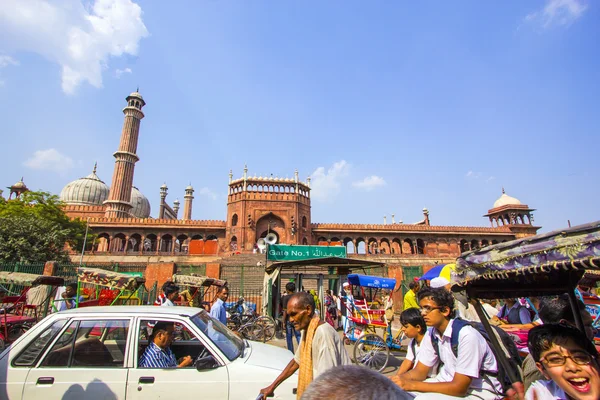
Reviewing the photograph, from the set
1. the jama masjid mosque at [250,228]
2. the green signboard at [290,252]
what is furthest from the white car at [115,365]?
the jama masjid mosque at [250,228]

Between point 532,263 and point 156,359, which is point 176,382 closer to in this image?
point 156,359

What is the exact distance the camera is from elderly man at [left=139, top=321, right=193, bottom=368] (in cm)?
296

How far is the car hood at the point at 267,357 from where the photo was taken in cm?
305

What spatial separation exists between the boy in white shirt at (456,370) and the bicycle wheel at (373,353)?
11.8 feet

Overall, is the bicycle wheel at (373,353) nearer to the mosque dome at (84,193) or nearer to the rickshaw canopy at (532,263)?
the rickshaw canopy at (532,263)

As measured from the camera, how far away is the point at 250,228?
28.0 m

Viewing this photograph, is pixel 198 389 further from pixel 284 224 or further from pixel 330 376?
pixel 284 224

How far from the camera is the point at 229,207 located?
29859mm

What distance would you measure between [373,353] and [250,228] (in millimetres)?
22816

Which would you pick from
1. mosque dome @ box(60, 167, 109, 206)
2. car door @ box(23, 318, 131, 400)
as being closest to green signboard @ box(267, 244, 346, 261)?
car door @ box(23, 318, 131, 400)

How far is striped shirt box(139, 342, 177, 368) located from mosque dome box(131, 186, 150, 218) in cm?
4191

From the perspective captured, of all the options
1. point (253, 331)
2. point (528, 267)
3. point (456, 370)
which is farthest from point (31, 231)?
point (528, 267)

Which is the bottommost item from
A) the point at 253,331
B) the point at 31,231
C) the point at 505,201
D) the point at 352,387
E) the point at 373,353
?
the point at 373,353

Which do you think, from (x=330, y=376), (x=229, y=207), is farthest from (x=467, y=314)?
(x=229, y=207)
